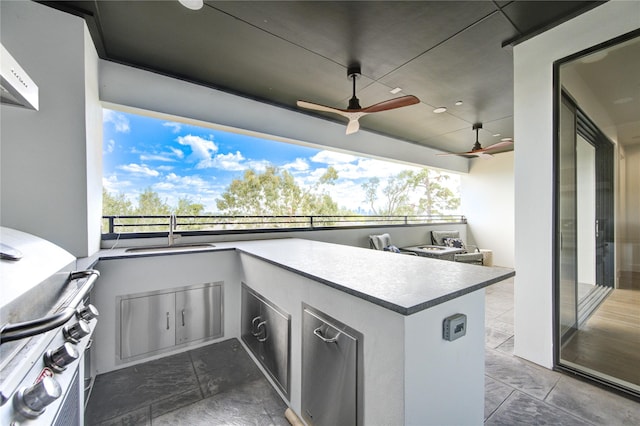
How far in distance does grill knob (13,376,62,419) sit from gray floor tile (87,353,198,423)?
4.61 feet

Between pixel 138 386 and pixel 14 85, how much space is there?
195 centimetres

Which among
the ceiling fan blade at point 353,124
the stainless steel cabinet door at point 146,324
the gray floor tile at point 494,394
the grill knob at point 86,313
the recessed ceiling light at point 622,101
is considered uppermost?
the ceiling fan blade at point 353,124

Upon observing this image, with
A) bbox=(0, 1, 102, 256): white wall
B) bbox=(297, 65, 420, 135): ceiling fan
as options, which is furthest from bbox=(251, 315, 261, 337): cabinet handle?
bbox=(297, 65, 420, 135): ceiling fan

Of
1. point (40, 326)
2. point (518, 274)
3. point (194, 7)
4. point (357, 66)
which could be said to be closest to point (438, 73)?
point (357, 66)

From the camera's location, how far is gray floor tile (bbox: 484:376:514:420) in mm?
1650

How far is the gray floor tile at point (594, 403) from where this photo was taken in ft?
5.07

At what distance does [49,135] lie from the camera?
1844 mm

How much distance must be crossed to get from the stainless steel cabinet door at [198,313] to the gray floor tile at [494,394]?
2.20m

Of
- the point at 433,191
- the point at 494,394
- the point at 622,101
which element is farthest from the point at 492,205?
the point at 494,394

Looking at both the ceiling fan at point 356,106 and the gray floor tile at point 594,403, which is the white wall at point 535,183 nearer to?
the gray floor tile at point 594,403

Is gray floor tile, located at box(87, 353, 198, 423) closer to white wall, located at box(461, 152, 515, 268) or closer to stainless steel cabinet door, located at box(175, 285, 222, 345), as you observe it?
stainless steel cabinet door, located at box(175, 285, 222, 345)

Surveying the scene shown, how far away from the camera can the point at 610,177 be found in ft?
6.86

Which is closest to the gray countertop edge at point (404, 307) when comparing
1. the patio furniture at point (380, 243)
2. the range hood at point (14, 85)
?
the range hood at point (14, 85)

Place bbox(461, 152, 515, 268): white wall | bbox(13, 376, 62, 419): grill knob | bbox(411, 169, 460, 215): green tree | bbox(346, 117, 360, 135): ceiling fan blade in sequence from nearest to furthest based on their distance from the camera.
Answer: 1. bbox(13, 376, 62, 419): grill knob
2. bbox(346, 117, 360, 135): ceiling fan blade
3. bbox(461, 152, 515, 268): white wall
4. bbox(411, 169, 460, 215): green tree
